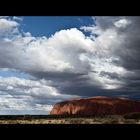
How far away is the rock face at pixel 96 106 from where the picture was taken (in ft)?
178

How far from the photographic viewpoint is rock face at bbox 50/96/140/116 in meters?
54.4

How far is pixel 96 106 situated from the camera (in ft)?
185
